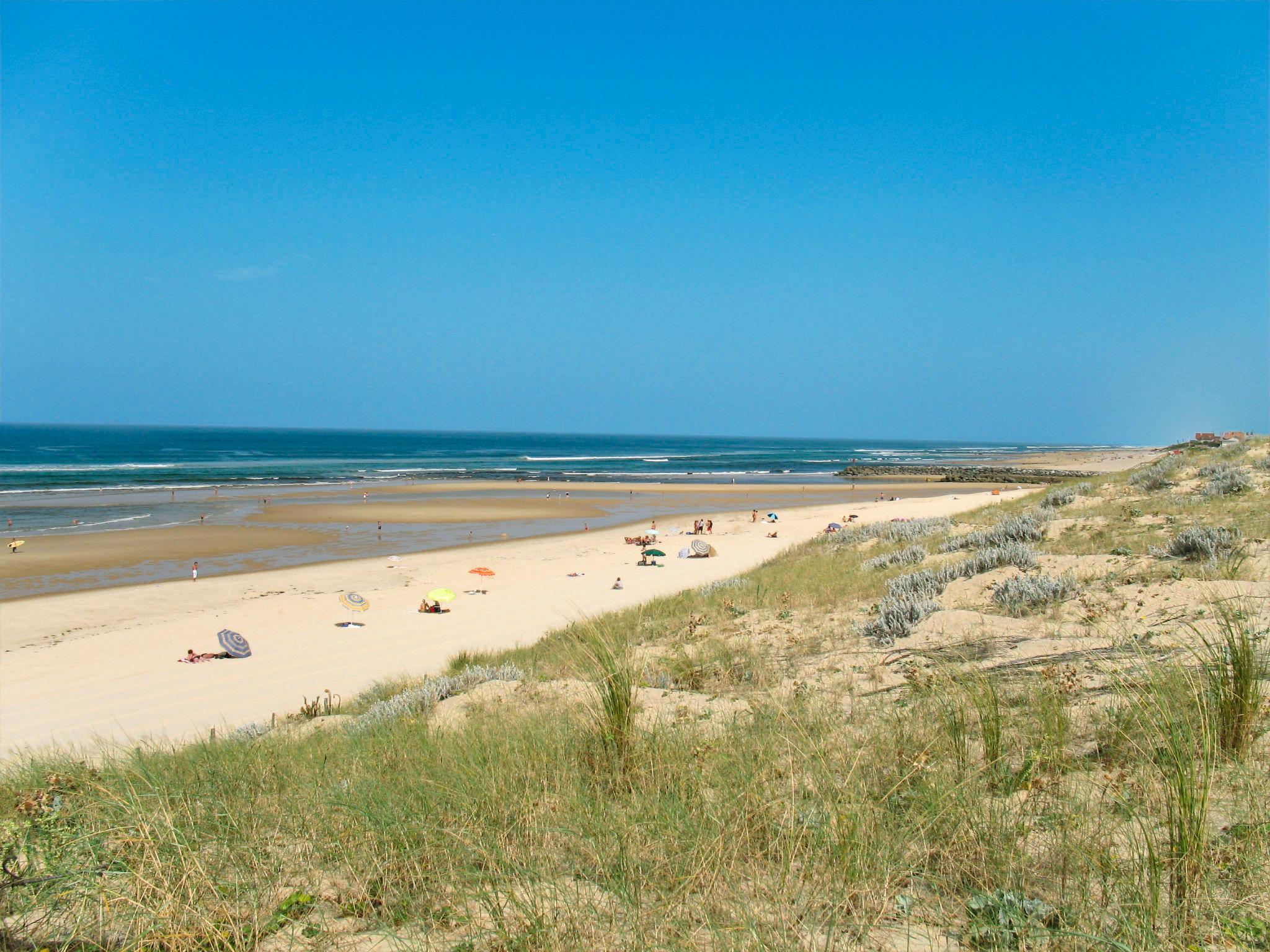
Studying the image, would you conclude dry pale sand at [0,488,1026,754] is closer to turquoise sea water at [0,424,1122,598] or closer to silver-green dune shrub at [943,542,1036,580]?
turquoise sea water at [0,424,1122,598]

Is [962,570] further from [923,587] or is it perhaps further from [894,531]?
[894,531]

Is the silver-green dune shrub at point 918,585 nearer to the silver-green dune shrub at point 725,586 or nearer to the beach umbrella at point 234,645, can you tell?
the silver-green dune shrub at point 725,586

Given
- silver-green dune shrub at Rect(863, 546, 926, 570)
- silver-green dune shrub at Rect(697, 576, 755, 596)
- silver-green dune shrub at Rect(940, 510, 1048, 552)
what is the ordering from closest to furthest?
silver-green dune shrub at Rect(940, 510, 1048, 552), silver-green dune shrub at Rect(863, 546, 926, 570), silver-green dune shrub at Rect(697, 576, 755, 596)

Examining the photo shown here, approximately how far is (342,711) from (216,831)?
17.3 feet

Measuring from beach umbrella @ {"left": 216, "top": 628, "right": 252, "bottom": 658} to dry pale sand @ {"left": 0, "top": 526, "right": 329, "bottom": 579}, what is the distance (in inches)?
478

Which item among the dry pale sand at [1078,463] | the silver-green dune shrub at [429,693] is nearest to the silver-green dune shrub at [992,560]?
the silver-green dune shrub at [429,693]

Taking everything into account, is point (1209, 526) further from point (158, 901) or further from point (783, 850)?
point (158, 901)

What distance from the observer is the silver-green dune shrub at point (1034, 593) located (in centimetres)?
757

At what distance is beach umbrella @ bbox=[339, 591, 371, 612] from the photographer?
15.5m

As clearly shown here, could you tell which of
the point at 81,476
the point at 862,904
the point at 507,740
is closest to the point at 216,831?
the point at 507,740

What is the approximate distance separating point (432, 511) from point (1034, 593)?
3305 centimetres

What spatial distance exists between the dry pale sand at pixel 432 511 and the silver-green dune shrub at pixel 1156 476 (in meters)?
23.7

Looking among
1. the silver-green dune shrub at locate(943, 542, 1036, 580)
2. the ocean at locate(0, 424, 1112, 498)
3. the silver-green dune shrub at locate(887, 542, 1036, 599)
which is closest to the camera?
the silver-green dune shrub at locate(887, 542, 1036, 599)

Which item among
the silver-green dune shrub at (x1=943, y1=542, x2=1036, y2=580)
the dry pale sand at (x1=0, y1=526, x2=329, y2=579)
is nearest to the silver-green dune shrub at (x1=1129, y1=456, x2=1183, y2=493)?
the silver-green dune shrub at (x1=943, y1=542, x2=1036, y2=580)
